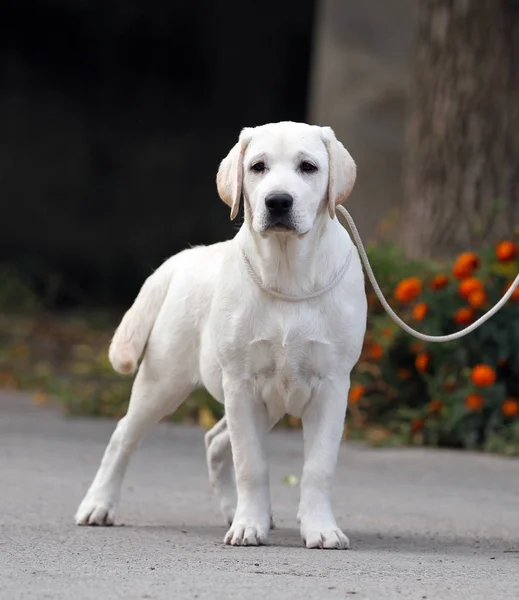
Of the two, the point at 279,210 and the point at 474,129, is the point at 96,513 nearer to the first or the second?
the point at 279,210

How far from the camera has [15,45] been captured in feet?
44.5

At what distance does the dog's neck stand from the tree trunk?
12.2ft

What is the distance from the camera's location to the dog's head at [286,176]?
4445mm

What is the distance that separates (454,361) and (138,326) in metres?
2.52

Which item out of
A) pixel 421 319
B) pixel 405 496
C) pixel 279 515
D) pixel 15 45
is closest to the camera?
pixel 279 515

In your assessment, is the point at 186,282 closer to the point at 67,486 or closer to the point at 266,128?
the point at 266,128

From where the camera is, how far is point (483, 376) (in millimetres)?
7004

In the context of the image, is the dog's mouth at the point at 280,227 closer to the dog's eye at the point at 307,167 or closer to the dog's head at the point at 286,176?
the dog's head at the point at 286,176

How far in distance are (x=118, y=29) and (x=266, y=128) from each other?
9310 millimetres

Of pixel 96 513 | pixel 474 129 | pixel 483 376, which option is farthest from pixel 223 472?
pixel 474 129

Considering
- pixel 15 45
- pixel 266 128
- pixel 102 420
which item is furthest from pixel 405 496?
pixel 15 45

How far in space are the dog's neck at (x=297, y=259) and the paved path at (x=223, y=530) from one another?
863 mm

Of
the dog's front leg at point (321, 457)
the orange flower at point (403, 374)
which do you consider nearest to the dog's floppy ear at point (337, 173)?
the dog's front leg at point (321, 457)

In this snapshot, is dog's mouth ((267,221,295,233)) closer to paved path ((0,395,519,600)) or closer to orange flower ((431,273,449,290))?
paved path ((0,395,519,600))
